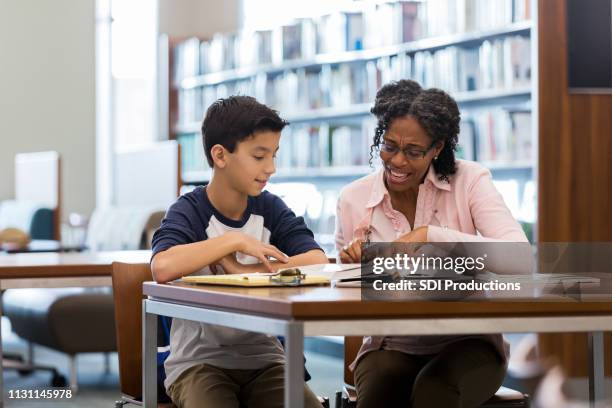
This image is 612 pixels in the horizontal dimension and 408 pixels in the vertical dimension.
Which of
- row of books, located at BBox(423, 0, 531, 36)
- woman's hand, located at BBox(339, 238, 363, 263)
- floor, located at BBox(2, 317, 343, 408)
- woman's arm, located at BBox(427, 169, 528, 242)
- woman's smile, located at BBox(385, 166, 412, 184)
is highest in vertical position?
row of books, located at BBox(423, 0, 531, 36)

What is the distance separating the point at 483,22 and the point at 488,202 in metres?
2.93

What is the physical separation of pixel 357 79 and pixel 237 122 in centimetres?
379

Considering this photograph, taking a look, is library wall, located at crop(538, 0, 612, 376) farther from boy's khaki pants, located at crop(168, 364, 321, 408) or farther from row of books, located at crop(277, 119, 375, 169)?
boy's khaki pants, located at crop(168, 364, 321, 408)

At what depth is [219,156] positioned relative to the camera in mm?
2164

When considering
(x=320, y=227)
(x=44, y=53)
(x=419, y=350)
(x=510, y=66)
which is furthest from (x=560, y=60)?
(x=44, y=53)

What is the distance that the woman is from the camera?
1.98 metres

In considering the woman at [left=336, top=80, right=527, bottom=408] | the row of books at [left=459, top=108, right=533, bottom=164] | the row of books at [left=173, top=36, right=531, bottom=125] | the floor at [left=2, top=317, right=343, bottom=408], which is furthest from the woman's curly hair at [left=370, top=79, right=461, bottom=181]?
the row of books at [left=459, top=108, right=533, bottom=164]

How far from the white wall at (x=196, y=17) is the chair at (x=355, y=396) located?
5703mm

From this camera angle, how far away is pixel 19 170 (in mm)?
7000

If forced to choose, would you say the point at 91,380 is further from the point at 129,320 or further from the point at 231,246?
the point at 231,246

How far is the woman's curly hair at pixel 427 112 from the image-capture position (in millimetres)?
2258

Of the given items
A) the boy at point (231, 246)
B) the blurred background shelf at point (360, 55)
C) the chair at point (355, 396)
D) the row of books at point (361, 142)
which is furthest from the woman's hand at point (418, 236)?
the blurred background shelf at point (360, 55)

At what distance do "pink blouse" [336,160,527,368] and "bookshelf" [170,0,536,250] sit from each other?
232 cm

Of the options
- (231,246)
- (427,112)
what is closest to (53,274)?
(231,246)
